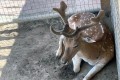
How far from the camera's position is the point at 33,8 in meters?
4.97

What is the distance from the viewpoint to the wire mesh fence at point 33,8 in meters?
4.72

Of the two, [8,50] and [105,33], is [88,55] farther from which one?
[8,50]

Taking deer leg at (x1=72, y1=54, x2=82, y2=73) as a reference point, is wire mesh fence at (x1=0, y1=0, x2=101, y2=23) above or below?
above

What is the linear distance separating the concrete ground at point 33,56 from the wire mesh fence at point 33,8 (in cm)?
12

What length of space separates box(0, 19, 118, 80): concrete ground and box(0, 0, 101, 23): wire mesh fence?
0.12 m

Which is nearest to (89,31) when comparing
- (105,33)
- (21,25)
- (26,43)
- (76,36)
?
(105,33)

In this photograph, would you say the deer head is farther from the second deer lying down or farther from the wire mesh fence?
the wire mesh fence

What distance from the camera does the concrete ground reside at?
3842 millimetres

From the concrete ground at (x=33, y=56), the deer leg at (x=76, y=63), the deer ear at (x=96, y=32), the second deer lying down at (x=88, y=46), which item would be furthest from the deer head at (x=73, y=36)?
the concrete ground at (x=33, y=56)

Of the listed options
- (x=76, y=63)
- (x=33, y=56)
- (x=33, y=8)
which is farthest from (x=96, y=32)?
(x=33, y=8)

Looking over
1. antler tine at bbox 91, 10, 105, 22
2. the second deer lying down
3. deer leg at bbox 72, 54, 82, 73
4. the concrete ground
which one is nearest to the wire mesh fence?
the concrete ground

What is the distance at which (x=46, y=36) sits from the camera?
4531mm

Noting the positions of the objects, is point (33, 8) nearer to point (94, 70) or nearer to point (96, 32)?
point (96, 32)

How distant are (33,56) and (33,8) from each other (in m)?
1.07
